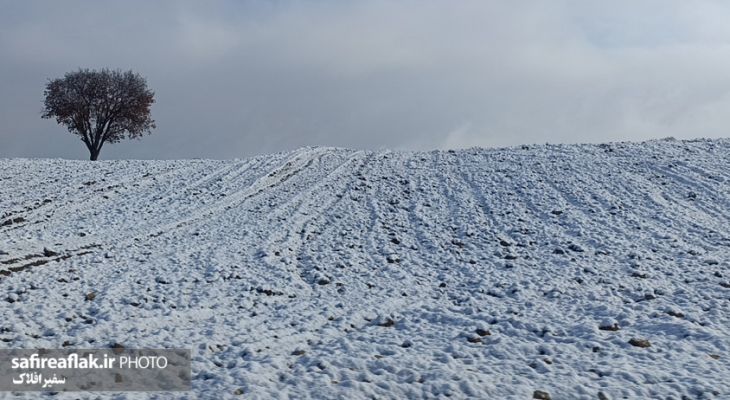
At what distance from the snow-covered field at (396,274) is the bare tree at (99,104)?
20.7m

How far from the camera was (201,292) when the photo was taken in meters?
14.9

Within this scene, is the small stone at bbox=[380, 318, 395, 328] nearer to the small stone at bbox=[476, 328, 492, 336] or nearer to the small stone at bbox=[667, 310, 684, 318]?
the small stone at bbox=[476, 328, 492, 336]

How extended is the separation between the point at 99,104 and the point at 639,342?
53.0 meters

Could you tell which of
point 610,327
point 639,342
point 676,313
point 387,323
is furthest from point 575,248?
point 387,323

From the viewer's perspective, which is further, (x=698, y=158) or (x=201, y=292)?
(x=698, y=158)

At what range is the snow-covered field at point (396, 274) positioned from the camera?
985 cm

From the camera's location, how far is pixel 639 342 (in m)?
11.0

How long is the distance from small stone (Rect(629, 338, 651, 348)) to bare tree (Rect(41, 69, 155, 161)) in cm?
5204

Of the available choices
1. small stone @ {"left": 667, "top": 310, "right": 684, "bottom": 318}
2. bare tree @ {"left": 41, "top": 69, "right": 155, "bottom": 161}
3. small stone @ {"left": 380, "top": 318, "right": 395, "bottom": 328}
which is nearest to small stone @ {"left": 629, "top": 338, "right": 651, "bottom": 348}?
small stone @ {"left": 667, "top": 310, "right": 684, "bottom": 318}

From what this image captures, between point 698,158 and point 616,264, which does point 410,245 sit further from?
point 698,158

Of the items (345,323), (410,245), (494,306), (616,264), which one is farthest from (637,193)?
(345,323)

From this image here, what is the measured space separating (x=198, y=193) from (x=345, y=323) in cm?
1855

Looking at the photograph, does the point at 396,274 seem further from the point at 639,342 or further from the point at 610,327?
the point at 639,342

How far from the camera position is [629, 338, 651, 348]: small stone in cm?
1096
